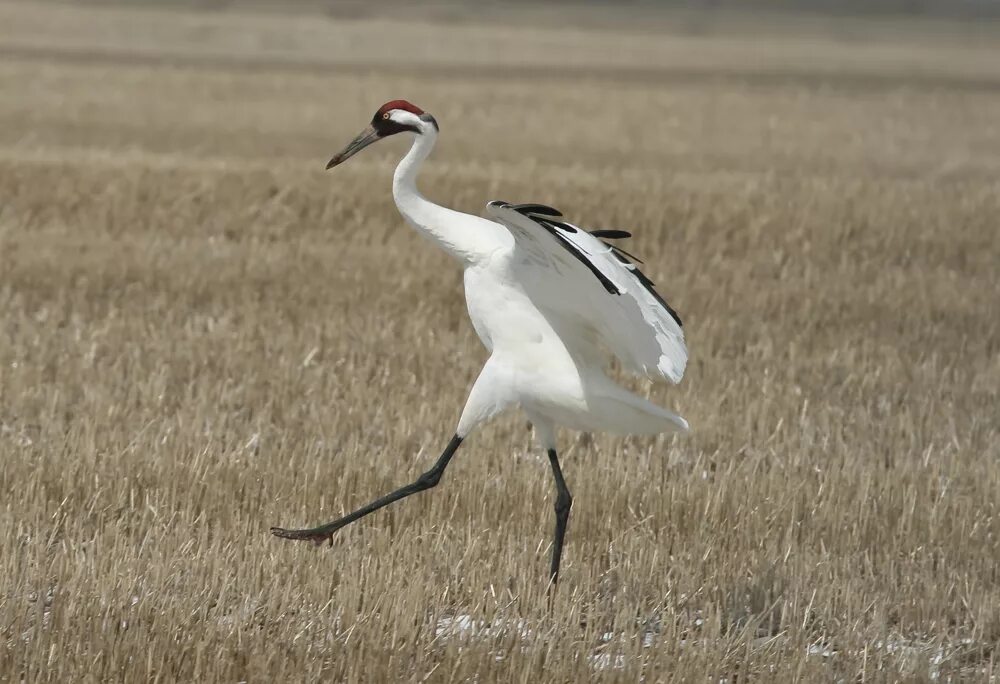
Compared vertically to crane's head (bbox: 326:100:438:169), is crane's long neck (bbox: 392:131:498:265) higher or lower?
lower

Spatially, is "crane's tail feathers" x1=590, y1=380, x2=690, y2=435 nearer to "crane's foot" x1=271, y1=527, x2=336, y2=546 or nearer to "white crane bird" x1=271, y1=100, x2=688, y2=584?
"white crane bird" x1=271, y1=100, x2=688, y2=584

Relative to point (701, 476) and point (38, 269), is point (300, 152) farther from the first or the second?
point (701, 476)

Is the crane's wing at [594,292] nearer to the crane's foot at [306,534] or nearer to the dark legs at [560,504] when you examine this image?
the dark legs at [560,504]

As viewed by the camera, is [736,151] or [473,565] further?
[736,151]

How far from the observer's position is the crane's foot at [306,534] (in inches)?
209

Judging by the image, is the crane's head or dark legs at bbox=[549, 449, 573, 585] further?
dark legs at bbox=[549, 449, 573, 585]

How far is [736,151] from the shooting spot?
23.5m

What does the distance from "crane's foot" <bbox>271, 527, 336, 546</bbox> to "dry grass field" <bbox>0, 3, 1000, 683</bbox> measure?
0.26 ft

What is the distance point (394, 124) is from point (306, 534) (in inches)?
61.0

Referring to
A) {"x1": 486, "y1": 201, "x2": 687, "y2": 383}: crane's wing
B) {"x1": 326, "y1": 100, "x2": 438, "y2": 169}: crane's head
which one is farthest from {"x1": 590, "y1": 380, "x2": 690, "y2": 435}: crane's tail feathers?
{"x1": 326, "y1": 100, "x2": 438, "y2": 169}: crane's head

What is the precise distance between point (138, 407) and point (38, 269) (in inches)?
139

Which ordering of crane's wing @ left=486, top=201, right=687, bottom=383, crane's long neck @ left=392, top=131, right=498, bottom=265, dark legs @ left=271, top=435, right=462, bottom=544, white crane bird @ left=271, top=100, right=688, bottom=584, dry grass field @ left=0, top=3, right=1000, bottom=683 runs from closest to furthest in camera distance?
dry grass field @ left=0, top=3, right=1000, bottom=683, crane's wing @ left=486, top=201, right=687, bottom=383, white crane bird @ left=271, top=100, right=688, bottom=584, crane's long neck @ left=392, top=131, right=498, bottom=265, dark legs @ left=271, top=435, right=462, bottom=544

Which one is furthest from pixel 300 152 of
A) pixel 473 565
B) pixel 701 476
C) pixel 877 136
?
pixel 473 565

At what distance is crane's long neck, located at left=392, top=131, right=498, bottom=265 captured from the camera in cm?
505
